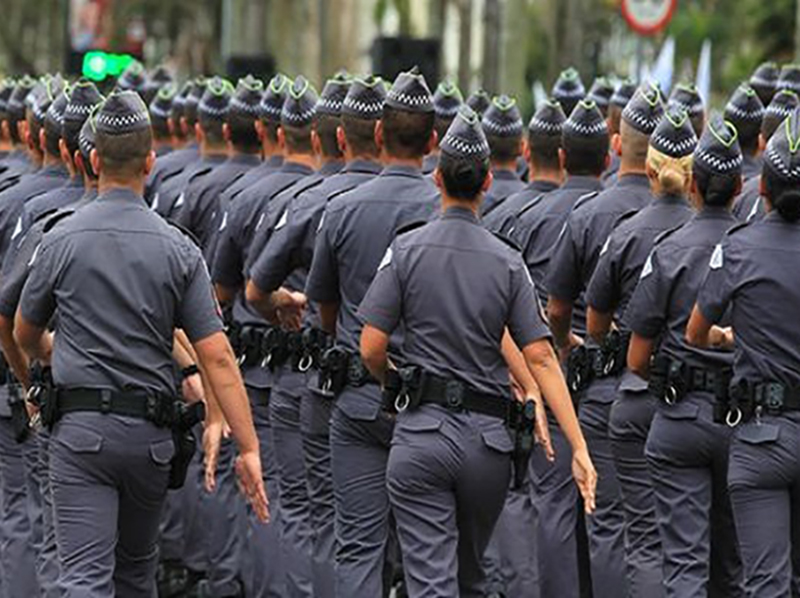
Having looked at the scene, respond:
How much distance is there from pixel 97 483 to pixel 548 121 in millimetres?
4072

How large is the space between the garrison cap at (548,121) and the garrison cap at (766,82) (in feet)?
6.39

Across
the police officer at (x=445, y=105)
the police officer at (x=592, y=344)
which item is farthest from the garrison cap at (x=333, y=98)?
the police officer at (x=592, y=344)

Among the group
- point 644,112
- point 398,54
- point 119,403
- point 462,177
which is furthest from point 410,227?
point 398,54

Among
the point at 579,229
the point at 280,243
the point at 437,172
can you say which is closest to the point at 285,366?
the point at 280,243

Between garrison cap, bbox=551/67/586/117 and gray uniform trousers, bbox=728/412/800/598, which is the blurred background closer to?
garrison cap, bbox=551/67/586/117

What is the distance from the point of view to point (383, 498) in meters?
11.1

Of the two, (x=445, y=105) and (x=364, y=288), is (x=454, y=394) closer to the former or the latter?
(x=364, y=288)

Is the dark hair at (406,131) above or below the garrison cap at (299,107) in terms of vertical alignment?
above

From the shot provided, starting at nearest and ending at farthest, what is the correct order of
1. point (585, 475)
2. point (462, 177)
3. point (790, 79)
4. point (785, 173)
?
1. point (585, 475)
2. point (785, 173)
3. point (462, 177)
4. point (790, 79)

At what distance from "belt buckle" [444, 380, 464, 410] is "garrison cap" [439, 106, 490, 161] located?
35.5 inches

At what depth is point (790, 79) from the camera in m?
14.6

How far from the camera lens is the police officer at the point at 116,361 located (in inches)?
383

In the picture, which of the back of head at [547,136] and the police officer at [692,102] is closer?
the back of head at [547,136]

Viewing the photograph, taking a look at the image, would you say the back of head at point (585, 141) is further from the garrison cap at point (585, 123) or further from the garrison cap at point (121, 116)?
the garrison cap at point (121, 116)
